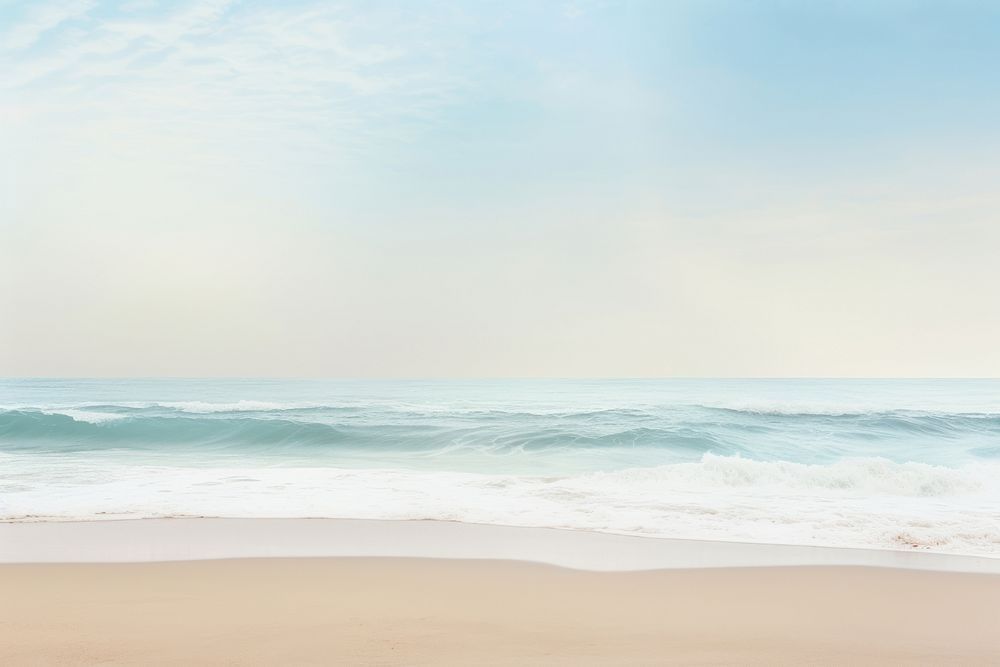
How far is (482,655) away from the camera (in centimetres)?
431

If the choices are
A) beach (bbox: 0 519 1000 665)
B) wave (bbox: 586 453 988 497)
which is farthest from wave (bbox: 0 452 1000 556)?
beach (bbox: 0 519 1000 665)

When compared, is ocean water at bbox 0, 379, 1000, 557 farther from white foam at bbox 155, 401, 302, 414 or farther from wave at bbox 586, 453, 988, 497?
white foam at bbox 155, 401, 302, 414

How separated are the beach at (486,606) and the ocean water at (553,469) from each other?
1.55 meters

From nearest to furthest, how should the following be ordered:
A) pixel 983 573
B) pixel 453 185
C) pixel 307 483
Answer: pixel 983 573
pixel 307 483
pixel 453 185

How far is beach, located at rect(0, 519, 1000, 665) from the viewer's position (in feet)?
14.4

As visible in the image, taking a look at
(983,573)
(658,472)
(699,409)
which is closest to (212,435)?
(658,472)

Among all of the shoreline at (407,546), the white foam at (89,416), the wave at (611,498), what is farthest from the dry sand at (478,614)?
the white foam at (89,416)

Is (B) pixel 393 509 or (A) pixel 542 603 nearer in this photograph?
(A) pixel 542 603

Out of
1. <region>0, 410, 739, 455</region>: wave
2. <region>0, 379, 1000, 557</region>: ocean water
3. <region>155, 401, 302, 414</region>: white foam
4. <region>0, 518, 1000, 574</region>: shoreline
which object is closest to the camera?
<region>0, 518, 1000, 574</region>: shoreline

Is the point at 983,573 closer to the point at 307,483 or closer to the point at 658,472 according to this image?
the point at 658,472

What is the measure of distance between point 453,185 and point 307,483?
10.00 m

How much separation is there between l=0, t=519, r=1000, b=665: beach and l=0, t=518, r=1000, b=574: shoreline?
51mm

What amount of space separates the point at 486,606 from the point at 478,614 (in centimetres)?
20

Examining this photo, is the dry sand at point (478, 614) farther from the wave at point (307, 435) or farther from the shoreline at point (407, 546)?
the wave at point (307, 435)
